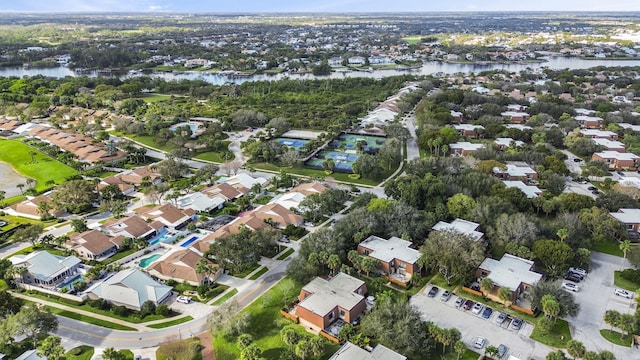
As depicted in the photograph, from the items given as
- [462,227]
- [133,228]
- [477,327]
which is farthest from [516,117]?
[133,228]

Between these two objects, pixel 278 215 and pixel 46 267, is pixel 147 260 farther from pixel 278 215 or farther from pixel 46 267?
pixel 278 215

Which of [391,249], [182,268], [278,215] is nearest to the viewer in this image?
[182,268]

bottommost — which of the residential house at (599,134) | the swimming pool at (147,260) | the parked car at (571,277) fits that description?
the swimming pool at (147,260)

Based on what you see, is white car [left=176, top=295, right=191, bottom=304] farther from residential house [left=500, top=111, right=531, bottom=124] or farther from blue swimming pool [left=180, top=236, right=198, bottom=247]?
residential house [left=500, top=111, right=531, bottom=124]

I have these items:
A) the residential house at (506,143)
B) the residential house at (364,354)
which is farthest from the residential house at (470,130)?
the residential house at (364,354)

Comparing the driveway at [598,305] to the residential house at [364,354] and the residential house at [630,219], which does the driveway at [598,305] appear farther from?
the residential house at [364,354]

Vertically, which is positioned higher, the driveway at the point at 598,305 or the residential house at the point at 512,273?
the residential house at the point at 512,273

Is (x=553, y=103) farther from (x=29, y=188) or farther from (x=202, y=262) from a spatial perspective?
(x=29, y=188)
